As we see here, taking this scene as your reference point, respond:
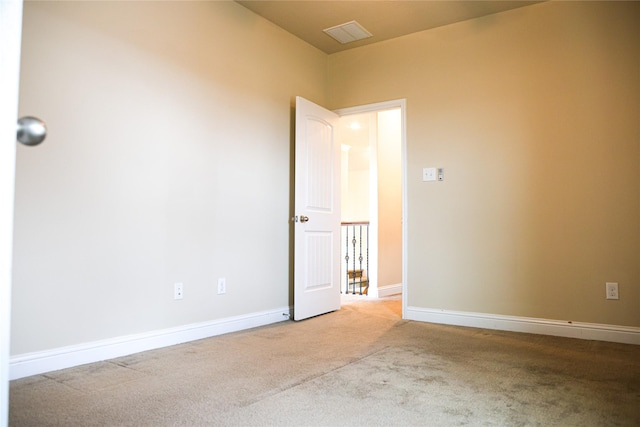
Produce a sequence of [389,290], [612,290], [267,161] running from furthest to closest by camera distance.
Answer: [389,290] < [267,161] < [612,290]

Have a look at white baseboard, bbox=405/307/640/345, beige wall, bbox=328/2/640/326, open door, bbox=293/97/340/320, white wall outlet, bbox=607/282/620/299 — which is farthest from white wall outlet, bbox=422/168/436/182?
white wall outlet, bbox=607/282/620/299

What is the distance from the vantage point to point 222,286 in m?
3.34

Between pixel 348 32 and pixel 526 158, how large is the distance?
1909 millimetres

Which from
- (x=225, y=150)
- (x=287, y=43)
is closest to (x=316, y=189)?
(x=225, y=150)

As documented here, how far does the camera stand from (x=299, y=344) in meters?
2.98

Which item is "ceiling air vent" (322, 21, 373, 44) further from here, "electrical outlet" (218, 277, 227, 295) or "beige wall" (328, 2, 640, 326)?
"electrical outlet" (218, 277, 227, 295)

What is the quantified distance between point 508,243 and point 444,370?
1578 millimetres

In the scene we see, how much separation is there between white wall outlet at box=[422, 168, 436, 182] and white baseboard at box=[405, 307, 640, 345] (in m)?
1.16

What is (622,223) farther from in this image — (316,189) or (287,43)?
(287,43)

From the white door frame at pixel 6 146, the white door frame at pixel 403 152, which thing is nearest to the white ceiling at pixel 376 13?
the white door frame at pixel 403 152

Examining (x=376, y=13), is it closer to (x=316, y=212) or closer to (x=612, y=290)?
(x=316, y=212)

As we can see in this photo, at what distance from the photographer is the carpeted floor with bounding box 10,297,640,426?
68.3 inches

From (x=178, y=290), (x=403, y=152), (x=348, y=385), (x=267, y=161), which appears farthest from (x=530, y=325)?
(x=178, y=290)

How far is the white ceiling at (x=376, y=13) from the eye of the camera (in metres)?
3.53
